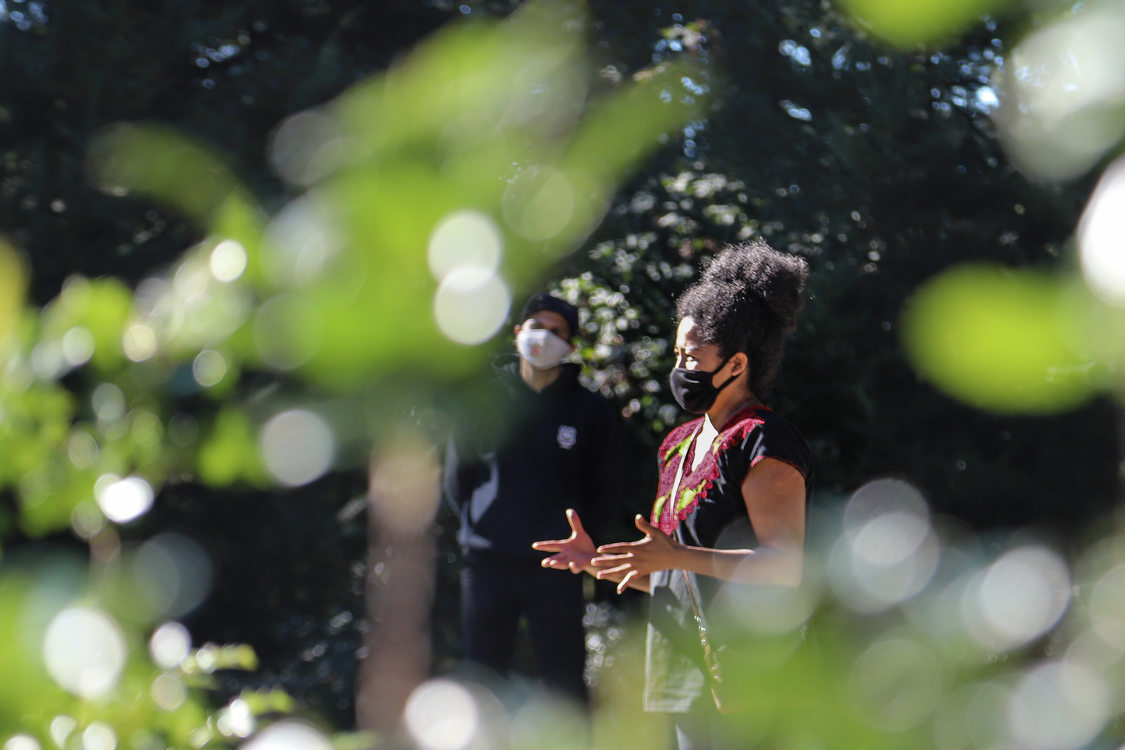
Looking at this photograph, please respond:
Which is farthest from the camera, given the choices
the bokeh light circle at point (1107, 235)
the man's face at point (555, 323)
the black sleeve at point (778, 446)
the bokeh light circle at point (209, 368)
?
the man's face at point (555, 323)

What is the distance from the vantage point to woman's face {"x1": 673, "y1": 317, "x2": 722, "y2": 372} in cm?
256

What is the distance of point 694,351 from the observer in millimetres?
2596

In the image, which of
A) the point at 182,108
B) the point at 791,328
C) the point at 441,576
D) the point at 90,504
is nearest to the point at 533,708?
the point at 90,504

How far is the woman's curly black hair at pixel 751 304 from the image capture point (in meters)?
2.57

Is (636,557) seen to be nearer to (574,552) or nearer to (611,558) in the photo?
(611,558)

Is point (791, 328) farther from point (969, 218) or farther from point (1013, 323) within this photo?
point (969, 218)

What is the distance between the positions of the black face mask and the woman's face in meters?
0.01

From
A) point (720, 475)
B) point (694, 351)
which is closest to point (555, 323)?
point (694, 351)

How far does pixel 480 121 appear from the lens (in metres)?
0.44

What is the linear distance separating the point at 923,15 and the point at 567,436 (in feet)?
11.6

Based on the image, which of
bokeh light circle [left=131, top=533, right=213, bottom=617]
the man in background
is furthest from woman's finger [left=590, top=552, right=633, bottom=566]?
the man in background

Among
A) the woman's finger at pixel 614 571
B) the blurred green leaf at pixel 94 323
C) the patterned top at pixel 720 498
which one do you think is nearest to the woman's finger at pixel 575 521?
the woman's finger at pixel 614 571

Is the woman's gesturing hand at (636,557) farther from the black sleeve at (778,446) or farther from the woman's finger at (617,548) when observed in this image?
the black sleeve at (778,446)

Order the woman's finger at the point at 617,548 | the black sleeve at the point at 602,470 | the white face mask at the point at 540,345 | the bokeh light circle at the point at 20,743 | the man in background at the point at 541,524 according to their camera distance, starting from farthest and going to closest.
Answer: the black sleeve at the point at 602,470 < the man in background at the point at 541,524 < the woman's finger at the point at 617,548 < the white face mask at the point at 540,345 < the bokeh light circle at the point at 20,743
